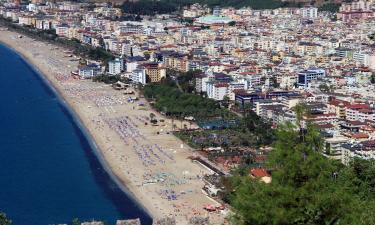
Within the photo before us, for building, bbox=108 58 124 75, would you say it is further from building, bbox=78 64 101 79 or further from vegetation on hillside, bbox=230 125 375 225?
vegetation on hillside, bbox=230 125 375 225

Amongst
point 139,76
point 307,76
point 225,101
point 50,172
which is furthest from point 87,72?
point 50,172

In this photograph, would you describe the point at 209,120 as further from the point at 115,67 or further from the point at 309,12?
the point at 309,12

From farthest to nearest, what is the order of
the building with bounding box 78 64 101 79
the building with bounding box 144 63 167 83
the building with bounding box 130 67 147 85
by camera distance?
the building with bounding box 78 64 101 79, the building with bounding box 144 63 167 83, the building with bounding box 130 67 147 85

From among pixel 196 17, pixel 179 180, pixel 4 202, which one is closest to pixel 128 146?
pixel 179 180

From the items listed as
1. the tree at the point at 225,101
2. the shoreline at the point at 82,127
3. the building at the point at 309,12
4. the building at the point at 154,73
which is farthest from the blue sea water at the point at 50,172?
the building at the point at 309,12

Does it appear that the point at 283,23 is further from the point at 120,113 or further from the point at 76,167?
the point at 76,167

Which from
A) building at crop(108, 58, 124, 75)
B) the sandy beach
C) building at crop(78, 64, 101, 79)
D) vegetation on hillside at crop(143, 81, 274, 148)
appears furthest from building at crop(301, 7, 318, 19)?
Result: vegetation on hillside at crop(143, 81, 274, 148)
